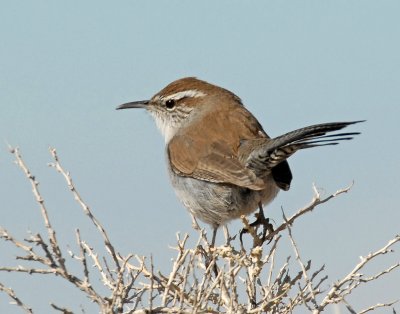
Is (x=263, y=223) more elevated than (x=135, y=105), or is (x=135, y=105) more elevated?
(x=135, y=105)

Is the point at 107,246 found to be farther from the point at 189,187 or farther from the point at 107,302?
the point at 189,187

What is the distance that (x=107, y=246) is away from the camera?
385 cm

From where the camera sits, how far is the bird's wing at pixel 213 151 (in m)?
5.88

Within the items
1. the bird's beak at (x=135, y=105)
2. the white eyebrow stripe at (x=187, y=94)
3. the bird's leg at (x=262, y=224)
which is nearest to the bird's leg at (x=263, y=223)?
the bird's leg at (x=262, y=224)

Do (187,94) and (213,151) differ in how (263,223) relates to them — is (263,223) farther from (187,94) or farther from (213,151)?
(187,94)

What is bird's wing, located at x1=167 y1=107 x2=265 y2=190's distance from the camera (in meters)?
5.88

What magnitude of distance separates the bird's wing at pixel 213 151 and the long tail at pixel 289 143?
0.43ft

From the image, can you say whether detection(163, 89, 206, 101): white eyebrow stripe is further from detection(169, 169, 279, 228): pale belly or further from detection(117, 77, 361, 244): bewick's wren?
detection(169, 169, 279, 228): pale belly

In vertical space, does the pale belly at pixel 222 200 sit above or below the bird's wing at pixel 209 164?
below

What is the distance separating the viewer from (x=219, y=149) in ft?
20.5

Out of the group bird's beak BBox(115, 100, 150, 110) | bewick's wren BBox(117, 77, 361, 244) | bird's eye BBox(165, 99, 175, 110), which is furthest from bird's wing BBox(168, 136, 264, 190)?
bird's beak BBox(115, 100, 150, 110)

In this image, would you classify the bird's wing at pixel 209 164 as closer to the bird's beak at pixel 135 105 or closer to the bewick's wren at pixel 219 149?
the bewick's wren at pixel 219 149

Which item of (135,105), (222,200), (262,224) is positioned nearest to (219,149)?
(222,200)

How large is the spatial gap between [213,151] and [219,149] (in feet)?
0.18
